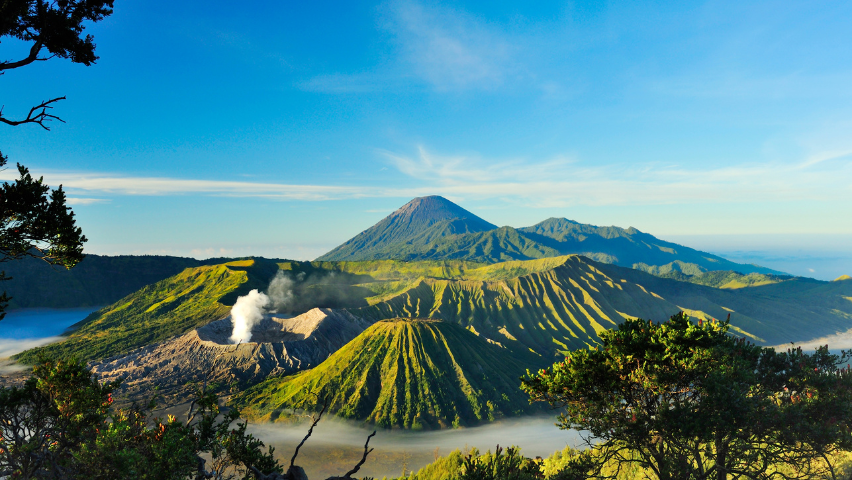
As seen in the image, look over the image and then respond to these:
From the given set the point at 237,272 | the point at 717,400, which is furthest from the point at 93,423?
the point at 237,272

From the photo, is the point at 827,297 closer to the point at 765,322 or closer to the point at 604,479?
the point at 765,322

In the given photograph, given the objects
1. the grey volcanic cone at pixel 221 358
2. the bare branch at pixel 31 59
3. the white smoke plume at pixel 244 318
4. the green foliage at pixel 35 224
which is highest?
the bare branch at pixel 31 59

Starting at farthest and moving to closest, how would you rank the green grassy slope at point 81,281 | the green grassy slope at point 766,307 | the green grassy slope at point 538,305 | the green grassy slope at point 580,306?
the green grassy slope at point 81,281, the green grassy slope at point 766,307, the green grassy slope at point 580,306, the green grassy slope at point 538,305

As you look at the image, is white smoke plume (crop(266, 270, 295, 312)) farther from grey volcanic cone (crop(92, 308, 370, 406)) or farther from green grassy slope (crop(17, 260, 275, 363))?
grey volcanic cone (crop(92, 308, 370, 406))

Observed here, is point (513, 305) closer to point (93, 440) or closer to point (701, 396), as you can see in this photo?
point (701, 396)

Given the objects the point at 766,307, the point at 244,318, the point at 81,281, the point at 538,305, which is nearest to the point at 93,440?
the point at 244,318

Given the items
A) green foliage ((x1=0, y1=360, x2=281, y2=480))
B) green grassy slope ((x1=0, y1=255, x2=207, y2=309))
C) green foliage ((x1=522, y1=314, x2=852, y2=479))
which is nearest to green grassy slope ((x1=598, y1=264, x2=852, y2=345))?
green foliage ((x1=522, y1=314, x2=852, y2=479))

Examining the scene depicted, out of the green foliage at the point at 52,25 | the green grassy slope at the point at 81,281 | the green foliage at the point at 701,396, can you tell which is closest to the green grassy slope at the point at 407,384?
the green foliage at the point at 701,396

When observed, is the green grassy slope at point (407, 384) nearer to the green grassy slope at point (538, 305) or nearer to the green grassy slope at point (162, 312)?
the green grassy slope at point (538, 305)
